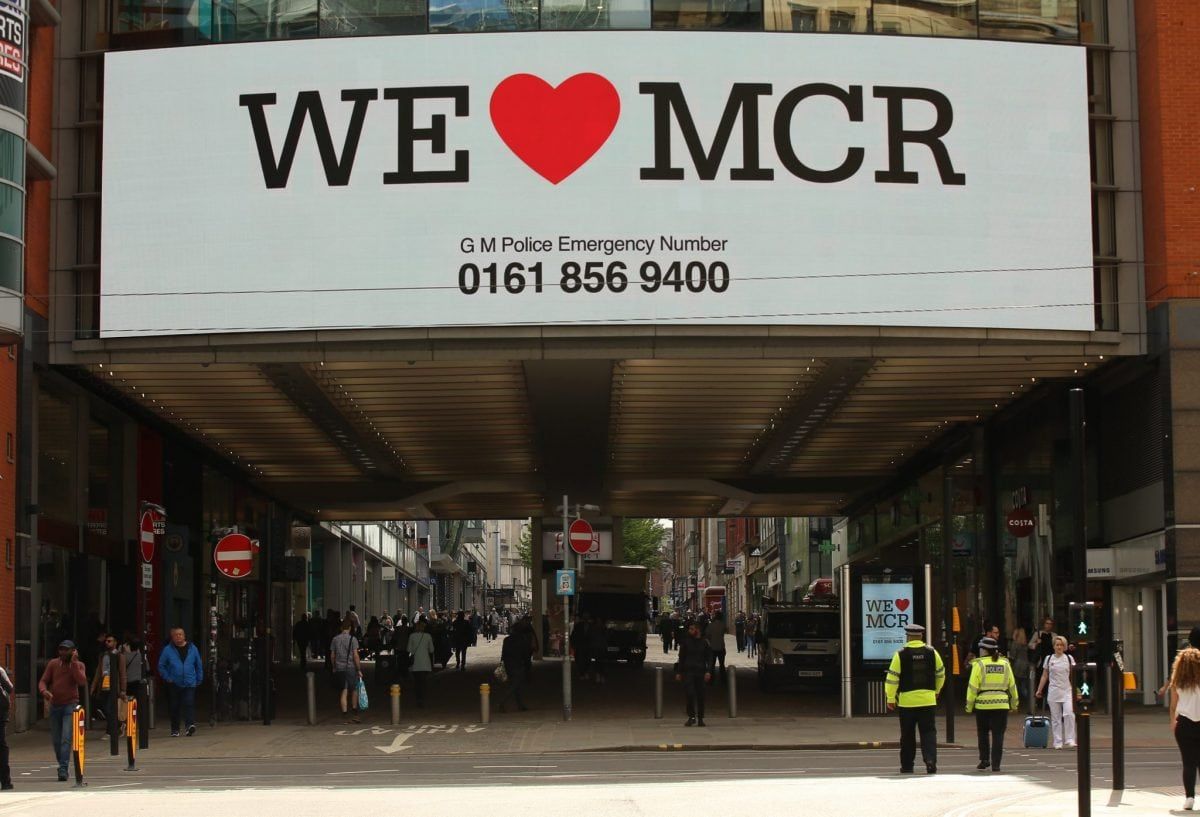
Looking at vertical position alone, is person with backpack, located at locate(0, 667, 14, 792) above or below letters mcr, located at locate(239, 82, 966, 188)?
below

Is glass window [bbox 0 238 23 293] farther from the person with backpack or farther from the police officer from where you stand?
the police officer

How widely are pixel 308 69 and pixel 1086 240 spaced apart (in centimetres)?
1464

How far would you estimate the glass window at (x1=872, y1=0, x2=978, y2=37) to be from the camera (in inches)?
1252

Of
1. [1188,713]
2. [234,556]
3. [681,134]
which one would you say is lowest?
[1188,713]

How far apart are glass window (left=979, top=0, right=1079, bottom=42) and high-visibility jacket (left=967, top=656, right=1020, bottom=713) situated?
15.1 metres

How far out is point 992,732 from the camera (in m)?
20.5

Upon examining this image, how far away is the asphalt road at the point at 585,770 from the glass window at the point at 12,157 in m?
9.22

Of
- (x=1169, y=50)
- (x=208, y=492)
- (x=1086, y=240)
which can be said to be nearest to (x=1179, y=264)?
(x=1086, y=240)

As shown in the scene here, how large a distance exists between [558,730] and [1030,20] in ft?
52.3

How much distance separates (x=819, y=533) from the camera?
78.2m

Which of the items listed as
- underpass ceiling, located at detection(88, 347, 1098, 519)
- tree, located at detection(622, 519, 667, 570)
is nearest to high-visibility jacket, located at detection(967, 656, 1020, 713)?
underpass ceiling, located at detection(88, 347, 1098, 519)

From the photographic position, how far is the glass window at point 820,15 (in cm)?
3153

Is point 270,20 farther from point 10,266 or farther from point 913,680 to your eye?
point 913,680

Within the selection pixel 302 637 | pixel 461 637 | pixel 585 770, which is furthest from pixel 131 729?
pixel 302 637
